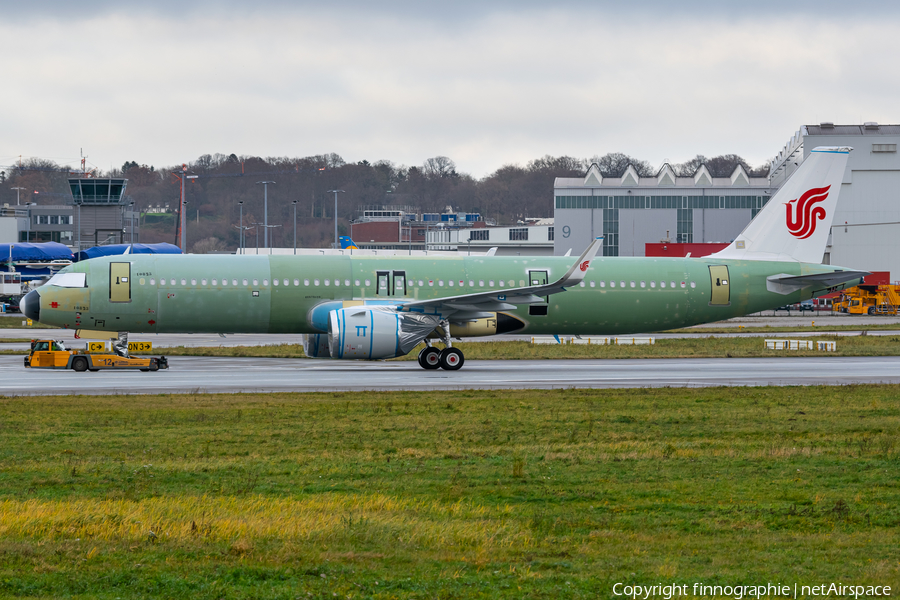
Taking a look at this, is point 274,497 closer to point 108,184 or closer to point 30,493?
point 30,493

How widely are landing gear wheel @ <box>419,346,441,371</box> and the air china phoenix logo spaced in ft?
53.3

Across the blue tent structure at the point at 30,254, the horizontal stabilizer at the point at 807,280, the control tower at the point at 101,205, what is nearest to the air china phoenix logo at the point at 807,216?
the horizontal stabilizer at the point at 807,280

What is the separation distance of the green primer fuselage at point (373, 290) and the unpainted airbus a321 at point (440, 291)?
5cm

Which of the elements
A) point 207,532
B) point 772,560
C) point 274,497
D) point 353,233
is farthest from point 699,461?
point 353,233

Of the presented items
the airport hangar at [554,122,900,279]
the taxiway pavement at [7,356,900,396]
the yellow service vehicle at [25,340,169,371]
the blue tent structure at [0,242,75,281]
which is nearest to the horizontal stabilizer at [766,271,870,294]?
the taxiway pavement at [7,356,900,396]

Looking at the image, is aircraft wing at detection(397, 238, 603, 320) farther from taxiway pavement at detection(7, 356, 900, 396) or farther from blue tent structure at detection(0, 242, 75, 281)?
blue tent structure at detection(0, 242, 75, 281)

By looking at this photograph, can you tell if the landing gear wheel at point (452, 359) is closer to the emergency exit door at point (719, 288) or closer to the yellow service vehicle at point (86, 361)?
the yellow service vehicle at point (86, 361)

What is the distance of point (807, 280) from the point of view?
125ft

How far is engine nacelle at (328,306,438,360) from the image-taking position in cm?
3219

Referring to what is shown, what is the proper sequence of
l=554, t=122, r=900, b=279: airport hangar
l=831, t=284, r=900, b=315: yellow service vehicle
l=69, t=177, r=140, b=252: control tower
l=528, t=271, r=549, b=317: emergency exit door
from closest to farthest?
l=528, t=271, r=549, b=317: emergency exit door, l=831, t=284, r=900, b=315: yellow service vehicle, l=69, t=177, r=140, b=252: control tower, l=554, t=122, r=900, b=279: airport hangar

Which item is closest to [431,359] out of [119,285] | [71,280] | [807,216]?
[119,285]

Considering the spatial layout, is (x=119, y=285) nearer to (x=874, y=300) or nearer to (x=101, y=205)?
(x=874, y=300)

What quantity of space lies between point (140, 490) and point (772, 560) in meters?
8.75

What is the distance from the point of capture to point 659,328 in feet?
124
